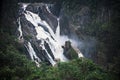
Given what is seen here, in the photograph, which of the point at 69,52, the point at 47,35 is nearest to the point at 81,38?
the point at 69,52

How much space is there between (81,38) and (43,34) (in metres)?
2.87

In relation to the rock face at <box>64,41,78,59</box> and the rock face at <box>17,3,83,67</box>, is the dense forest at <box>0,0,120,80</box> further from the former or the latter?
the rock face at <box>64,41,78,59</box>

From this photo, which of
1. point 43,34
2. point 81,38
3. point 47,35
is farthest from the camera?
point 81,38

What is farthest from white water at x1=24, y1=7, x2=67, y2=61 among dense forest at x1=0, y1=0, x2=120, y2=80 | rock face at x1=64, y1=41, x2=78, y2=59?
dense forest at x1=0, y1=0, x2=120, y2=80

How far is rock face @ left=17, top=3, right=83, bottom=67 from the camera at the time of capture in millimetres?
14906

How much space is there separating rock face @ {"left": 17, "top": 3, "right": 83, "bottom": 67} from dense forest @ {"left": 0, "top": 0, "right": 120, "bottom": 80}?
58 cm

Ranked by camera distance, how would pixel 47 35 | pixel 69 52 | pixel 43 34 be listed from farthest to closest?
pixel 47 35
pixel 43 34
pixel 69 52

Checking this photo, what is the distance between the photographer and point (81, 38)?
17797 mm

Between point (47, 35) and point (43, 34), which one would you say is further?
point (47, 35)

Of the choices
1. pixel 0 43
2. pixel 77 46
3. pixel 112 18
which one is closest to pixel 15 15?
pixel 0 43

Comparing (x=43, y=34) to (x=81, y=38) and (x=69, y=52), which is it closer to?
(x=69, y=52)

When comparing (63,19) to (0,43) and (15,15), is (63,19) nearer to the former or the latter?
(15,15)

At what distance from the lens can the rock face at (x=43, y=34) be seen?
14906 mm

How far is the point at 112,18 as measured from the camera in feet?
54.9
